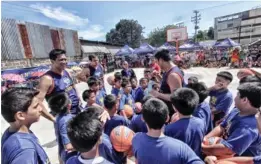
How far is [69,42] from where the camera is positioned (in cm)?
2105

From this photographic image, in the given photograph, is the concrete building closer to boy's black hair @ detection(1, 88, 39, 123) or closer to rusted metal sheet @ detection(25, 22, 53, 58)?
rusted metal sheet @ detection(25, 22, 53, 58)

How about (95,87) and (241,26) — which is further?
(241,26)

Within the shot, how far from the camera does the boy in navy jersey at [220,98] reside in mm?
3455

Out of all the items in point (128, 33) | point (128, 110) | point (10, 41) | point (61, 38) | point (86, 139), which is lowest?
point (128, 110)

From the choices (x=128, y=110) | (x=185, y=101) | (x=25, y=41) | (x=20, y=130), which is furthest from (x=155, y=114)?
(x=25, y=41)

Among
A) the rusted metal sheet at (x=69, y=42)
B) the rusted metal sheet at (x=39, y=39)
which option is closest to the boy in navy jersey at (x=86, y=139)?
the rusted metal sheet at (x=39, y=39)

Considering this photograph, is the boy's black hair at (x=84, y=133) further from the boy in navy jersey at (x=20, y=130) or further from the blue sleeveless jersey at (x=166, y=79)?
the blue sleeveless jersey at (x=166, y=79)

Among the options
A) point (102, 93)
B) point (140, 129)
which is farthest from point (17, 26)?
point (140, 129)

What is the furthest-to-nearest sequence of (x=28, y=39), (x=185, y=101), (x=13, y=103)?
1. (x=28, y=39)
2. (x=185, y=101)
3. (x=13, y=103)

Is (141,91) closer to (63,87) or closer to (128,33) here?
(63,87)

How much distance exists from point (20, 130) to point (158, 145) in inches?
47.1

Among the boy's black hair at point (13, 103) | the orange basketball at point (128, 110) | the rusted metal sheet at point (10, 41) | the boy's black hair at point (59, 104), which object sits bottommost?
the orange basketball at point (128, 110)

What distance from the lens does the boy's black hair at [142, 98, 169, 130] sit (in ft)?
6.06

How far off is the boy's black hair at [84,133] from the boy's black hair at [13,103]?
1.51 feet
